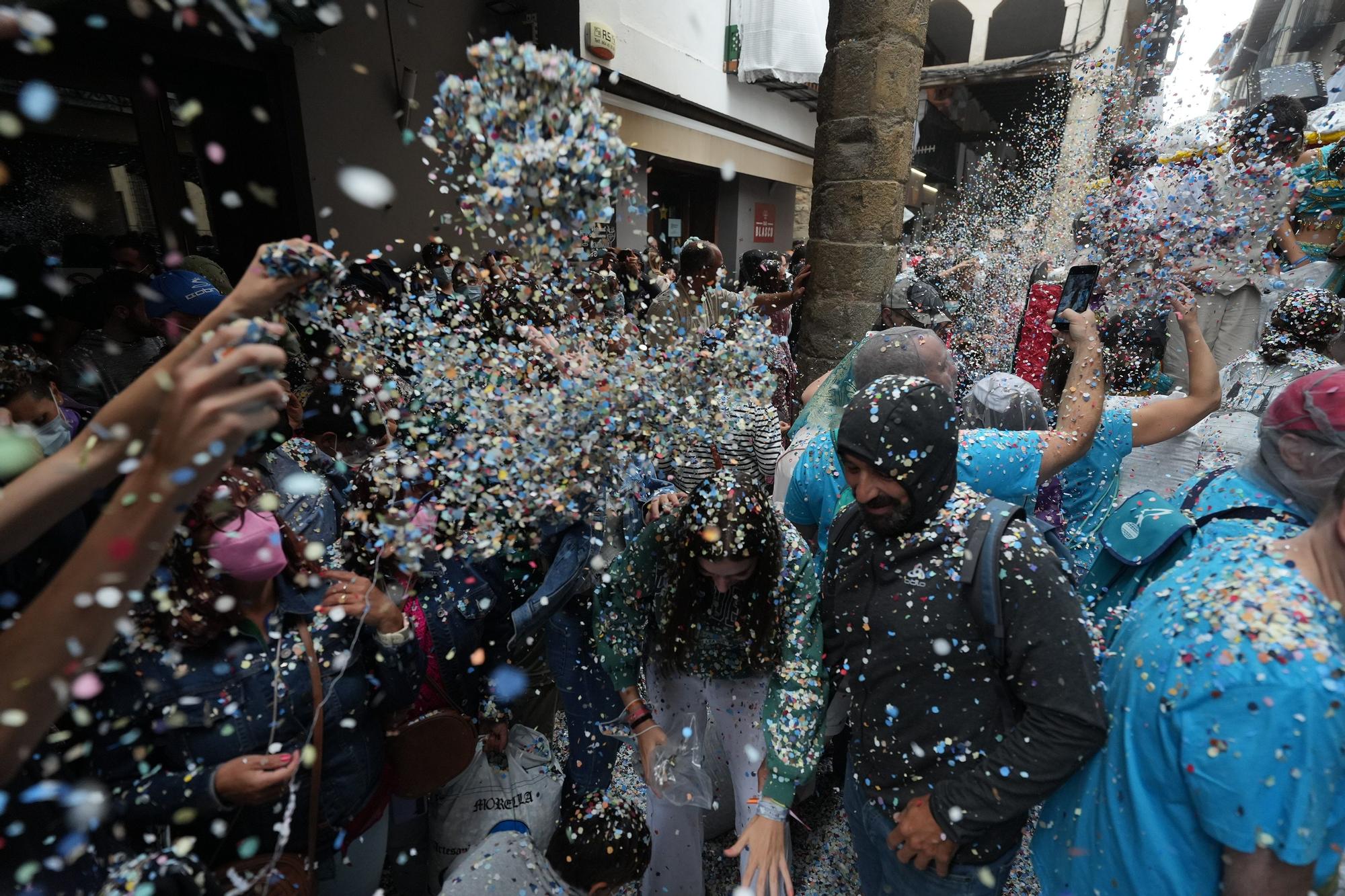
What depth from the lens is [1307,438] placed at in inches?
63.1

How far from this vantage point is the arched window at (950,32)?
50.7 feet

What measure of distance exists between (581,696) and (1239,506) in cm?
229

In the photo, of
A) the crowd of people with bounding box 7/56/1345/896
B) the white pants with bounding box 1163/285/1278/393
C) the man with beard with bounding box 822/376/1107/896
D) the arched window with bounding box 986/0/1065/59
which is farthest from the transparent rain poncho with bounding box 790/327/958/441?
the arched window with bounding box 986/0/1065/59

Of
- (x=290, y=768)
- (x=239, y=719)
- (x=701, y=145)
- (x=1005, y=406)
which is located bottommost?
(x=290, y=768)

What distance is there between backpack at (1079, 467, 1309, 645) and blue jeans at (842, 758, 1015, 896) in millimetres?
794

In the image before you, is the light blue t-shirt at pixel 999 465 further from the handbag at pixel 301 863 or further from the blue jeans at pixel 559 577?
the handbag at pixel 301 863

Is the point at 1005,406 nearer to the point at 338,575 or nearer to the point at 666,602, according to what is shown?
the point at 666,602

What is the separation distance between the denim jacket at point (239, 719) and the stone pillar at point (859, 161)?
11.3ft

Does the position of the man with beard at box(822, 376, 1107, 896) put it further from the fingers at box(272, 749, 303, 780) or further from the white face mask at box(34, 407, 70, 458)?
the white face mask at box(34, 407, 70, 458)

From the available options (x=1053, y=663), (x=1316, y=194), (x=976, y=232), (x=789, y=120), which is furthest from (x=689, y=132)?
(x=1053, y=663)

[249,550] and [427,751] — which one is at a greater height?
[249,550]

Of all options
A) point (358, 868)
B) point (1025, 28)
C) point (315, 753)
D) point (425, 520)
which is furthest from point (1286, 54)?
point (358, 868)

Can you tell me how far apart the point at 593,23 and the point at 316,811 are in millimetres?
7776

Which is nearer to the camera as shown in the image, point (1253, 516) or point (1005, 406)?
point (1253, 516)
